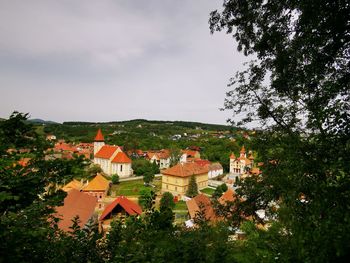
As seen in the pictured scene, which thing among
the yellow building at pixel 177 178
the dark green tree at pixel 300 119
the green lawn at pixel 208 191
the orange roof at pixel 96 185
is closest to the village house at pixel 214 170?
the green lawn at pixel 208 191

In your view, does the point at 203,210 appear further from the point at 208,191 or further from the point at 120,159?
the point at 120,159

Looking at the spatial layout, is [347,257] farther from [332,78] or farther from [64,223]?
[64,223]

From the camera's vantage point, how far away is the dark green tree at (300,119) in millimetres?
3533

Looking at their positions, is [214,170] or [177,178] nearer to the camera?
[177,178]

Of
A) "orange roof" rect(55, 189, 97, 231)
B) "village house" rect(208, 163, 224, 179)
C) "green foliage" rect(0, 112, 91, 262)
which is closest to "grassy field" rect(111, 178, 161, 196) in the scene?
"village house" rect(208, 163, 224, 179)

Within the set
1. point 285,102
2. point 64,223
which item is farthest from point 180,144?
point 285,102

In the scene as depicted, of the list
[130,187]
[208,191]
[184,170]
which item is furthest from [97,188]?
[208,191]

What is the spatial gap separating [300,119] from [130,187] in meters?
49.1

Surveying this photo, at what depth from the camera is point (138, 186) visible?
54156 mm

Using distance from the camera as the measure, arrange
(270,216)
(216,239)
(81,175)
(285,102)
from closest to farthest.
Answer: (81,175)
(216,239)
(285,102)
(270,216)

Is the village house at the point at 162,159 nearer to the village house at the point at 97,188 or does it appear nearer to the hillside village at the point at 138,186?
the hillside village at the point at 138,186

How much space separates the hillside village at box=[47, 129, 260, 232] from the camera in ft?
45.9

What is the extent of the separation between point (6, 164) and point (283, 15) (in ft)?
23.1

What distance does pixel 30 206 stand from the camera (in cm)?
A: 358
